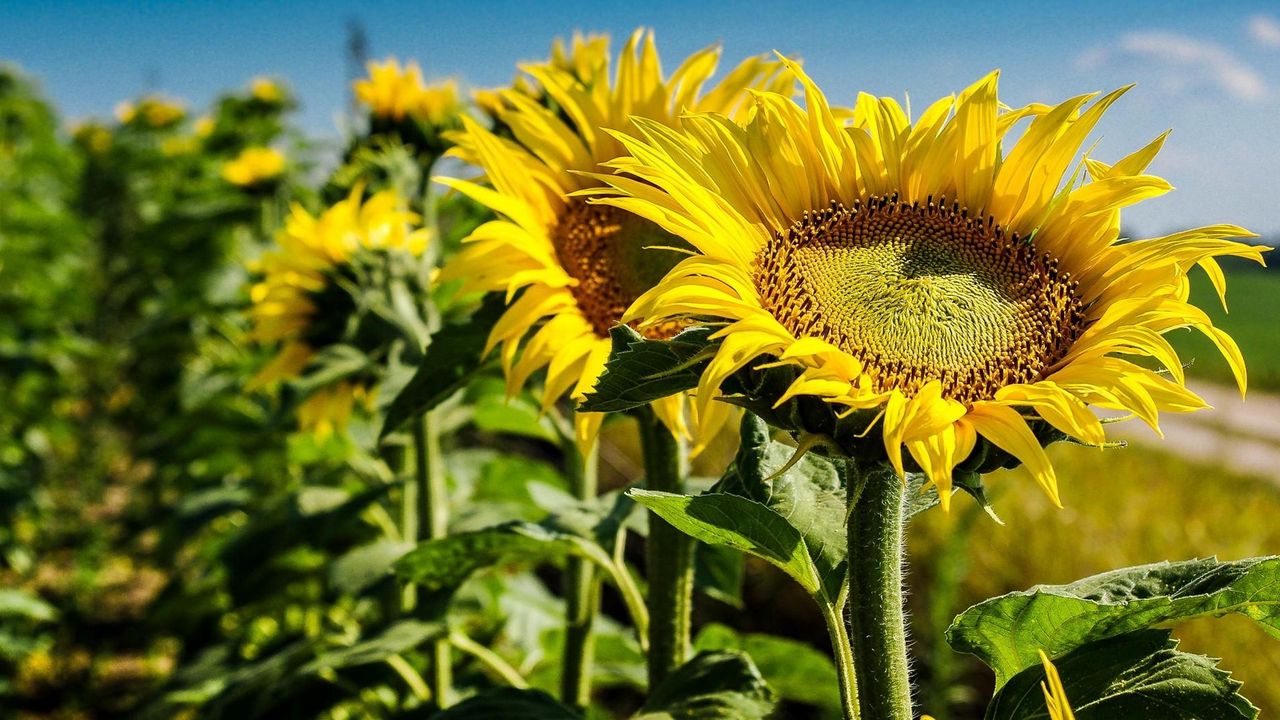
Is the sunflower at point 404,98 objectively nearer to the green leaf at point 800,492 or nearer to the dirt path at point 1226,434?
the green leaf at point 800,492

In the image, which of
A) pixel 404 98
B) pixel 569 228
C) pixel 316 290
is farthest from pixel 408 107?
pixel 569 228

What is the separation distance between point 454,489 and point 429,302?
68 cm

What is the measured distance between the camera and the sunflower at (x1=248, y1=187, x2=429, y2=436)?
172 centimetres

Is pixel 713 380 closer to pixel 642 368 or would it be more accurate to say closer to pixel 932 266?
pixel 642 368

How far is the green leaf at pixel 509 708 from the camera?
3.36ft

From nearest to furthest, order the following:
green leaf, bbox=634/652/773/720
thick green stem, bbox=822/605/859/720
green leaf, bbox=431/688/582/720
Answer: thick green stem, bbox=822/605/859/720, green leaf, bbox=634/652/773/720, green leaf, bbox=431/688/582/720

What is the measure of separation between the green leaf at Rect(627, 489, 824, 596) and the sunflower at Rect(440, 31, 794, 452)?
0.26m

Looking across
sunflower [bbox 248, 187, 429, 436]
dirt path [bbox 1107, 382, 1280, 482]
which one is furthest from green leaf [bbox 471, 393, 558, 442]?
dirt path [bbox 1107, 382, 1280, 482]

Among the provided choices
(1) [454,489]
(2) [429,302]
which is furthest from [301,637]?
(2) [429,302]

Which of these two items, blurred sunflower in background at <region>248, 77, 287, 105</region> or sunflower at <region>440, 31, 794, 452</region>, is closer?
sunflower at <region>440, 31, 794, 452</region>

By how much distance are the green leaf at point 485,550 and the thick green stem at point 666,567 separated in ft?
0.19

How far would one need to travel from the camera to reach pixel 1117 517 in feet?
13.4

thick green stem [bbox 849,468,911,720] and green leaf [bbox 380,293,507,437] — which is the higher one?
green leaf [bbox 380,293,507,437]

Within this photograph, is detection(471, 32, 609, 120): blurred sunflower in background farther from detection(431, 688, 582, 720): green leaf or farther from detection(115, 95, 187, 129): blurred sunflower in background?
detection(115, 95, 187, 129): blurred sunflower in background
